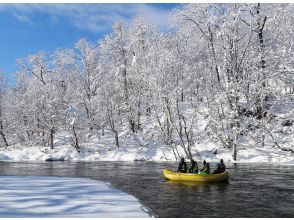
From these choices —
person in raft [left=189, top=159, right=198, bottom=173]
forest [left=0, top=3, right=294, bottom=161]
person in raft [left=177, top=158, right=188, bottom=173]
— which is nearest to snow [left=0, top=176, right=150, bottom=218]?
person in raft [left=177, top=158, right=188, bottom=173]

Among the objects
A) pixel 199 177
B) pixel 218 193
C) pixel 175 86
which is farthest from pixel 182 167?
pixel 175 86

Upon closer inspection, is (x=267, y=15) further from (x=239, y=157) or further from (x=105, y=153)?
(x=105, y=153)

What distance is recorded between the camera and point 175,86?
43.4 m

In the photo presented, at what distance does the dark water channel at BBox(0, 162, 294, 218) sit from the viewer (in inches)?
629

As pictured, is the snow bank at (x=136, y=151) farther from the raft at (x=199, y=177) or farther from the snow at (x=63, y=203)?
the snow at (x=63, y=203)

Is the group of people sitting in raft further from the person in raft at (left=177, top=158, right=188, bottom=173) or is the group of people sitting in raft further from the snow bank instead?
the snow bank

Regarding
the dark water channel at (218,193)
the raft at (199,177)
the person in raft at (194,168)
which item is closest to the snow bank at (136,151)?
the dark water channel at (218,193)

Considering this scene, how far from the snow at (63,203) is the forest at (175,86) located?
23287 mm

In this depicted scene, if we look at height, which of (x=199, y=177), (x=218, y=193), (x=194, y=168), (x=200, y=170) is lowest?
(x=218, y=193)

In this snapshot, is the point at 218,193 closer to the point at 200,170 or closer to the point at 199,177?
the point at 199,177

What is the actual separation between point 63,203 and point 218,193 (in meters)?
9.84

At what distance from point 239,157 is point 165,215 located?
2598 cm

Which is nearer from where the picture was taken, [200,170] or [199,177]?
[199,177]

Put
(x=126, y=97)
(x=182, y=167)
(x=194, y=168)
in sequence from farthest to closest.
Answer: (x=126, y=97)
(x=182, y=167)
(x=194, y=168)
